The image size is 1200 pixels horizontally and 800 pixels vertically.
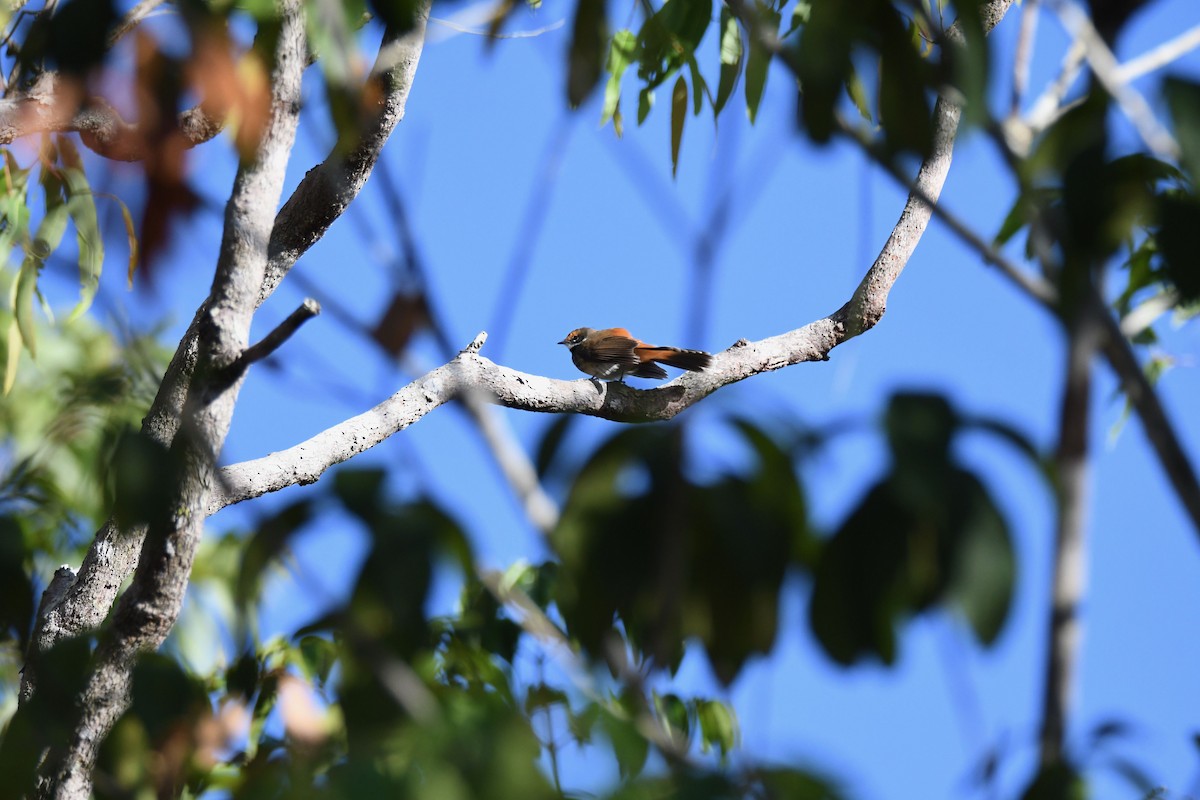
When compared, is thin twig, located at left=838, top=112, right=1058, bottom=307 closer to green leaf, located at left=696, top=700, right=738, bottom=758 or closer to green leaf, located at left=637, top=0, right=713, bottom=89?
green leaf, located at left=637, top=0, right=713, bottom=89

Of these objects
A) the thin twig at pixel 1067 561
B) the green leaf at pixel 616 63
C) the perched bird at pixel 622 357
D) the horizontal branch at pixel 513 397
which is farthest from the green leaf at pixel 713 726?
the thin twig at pixel 1067 561

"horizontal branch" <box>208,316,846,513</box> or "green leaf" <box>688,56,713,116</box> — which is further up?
"green leaf" <box>688,56,713,116</box>

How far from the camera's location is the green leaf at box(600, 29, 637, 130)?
2998 mm

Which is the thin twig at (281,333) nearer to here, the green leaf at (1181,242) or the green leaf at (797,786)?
the green leaf at (797,786)

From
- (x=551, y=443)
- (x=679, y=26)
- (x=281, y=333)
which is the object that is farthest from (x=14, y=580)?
(x=679, y=26)

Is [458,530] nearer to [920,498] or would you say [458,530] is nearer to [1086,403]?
[920,498]

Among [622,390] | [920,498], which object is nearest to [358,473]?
[920,498]

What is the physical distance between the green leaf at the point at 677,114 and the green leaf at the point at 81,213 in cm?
140

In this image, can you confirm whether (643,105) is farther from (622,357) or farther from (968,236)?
(968,236)

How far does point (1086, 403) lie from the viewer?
3.39ft

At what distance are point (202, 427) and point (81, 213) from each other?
1.90m

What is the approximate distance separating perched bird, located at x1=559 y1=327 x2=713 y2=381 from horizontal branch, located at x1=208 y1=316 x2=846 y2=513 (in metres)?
0.51

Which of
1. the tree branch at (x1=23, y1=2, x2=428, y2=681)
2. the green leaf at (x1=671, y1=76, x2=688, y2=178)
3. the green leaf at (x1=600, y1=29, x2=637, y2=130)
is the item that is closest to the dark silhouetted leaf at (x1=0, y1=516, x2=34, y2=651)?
the tree branch at (x1=23, y1=2, x2=428, y2=681)

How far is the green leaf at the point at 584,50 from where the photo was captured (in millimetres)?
1271
